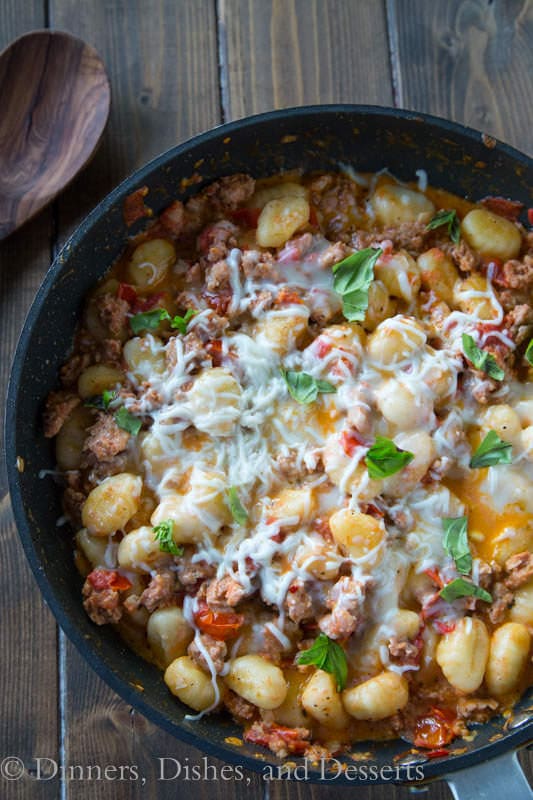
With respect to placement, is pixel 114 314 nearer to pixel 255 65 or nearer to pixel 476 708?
pixel 255 65

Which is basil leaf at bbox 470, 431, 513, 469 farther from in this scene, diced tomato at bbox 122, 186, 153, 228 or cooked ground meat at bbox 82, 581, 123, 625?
diced tomato at bbox 122, 186, 153, 228

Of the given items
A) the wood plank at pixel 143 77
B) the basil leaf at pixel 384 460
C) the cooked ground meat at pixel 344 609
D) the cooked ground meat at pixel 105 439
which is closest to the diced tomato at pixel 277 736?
the cooked ground meat at pixel 344 609

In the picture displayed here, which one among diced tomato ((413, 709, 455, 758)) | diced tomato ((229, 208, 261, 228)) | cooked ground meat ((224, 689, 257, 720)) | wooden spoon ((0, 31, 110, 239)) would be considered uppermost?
wooden spoon ((0, 31, 110, 239))

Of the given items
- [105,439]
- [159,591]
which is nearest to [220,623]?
[159,591]

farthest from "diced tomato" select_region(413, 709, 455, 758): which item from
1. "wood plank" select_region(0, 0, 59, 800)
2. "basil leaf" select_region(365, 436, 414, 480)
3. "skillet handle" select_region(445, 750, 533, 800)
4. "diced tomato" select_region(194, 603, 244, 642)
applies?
"wood plank" select_region(0, 0, 59, 800)

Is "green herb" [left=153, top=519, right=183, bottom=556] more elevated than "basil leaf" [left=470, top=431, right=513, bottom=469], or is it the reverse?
"green herb" [left=153, top=519, right=183, bottom=556]

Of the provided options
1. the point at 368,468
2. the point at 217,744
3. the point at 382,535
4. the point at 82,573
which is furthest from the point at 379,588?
the point at 82,573

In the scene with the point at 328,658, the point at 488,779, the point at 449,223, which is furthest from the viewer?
the point at 449,223
